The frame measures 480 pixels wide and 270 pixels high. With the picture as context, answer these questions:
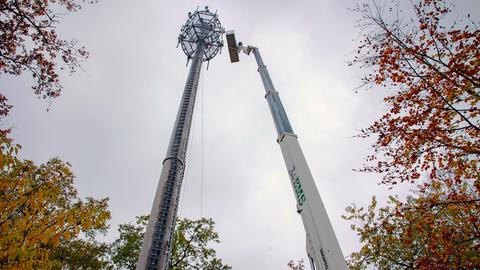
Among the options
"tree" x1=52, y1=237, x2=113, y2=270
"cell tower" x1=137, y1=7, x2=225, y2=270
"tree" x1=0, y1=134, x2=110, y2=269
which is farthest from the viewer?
"tree" x1=52, y1=237, x2=113, y2=270

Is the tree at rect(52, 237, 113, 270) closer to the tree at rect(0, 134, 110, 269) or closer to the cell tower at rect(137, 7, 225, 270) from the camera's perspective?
the cell tower at rect(137, 7, 225, 270)

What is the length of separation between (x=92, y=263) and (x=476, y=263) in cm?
2207

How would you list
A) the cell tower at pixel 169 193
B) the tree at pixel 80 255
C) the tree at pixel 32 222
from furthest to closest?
1. the tree at pixel 80 255
2. the cell tower at pixel 169 193
3. the tree at pixel 32 222

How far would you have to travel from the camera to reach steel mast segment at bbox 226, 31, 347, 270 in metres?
4.34

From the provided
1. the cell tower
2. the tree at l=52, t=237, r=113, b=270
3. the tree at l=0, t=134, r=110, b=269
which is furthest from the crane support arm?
the tree at l=52, t=237, r=113, b=270

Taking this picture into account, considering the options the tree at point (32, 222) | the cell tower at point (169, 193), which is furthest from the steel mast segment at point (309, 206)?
the cell tower at point (169, 193)

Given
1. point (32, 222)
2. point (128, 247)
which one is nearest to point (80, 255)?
point (128, 247)

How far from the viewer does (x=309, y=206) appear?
16.1 ft

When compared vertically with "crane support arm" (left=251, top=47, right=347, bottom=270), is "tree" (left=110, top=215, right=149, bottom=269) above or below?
above

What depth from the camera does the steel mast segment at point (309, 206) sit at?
4344 mm

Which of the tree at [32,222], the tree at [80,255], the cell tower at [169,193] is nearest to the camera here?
the tree at [32,222]

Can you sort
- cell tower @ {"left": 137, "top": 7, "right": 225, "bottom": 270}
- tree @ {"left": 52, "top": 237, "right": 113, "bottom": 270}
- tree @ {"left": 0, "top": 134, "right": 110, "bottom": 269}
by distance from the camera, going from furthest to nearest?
tree @ {"left": 52, "top": 237, "right": 113, "bottom": 270}
cell tower @ {"left": 137, "top": 7, "right": 225, "bottom": 270}
tree @ {"left": 0, "top": 134, "right": 110, "bottom": 269}

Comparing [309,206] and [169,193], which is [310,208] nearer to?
[309,206]

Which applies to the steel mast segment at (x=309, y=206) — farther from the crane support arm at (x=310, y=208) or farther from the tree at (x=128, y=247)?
the tree at (x=128, y=247)
